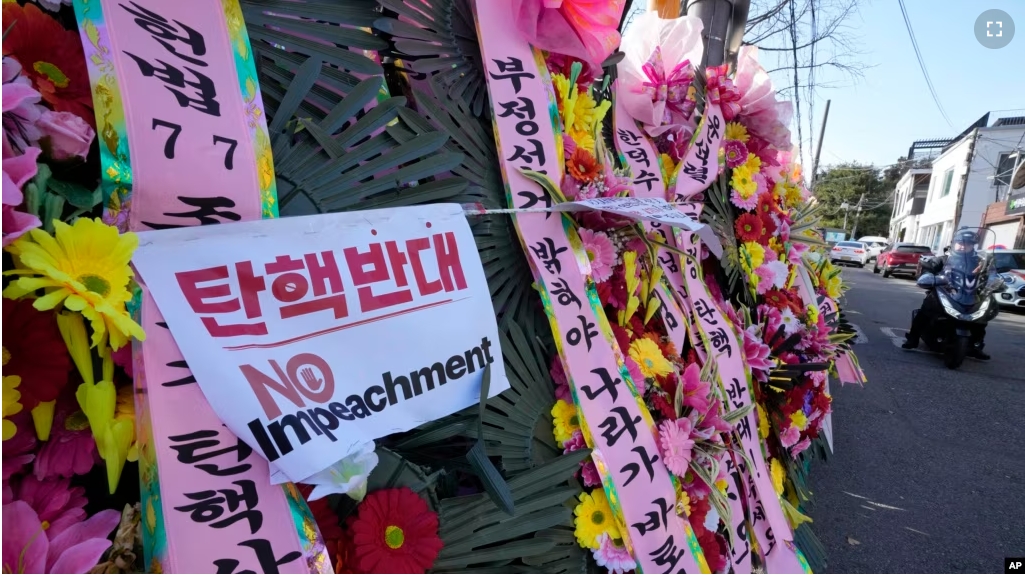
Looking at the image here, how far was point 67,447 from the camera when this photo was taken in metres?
0.73

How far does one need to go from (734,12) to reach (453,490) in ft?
8.20

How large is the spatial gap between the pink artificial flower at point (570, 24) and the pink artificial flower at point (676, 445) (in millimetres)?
993

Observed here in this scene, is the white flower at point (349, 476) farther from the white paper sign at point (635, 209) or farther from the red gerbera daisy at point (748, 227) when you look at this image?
the red gerbera daisy at point (748, 227)

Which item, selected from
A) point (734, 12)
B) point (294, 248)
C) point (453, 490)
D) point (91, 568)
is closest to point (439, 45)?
point (294, 248)

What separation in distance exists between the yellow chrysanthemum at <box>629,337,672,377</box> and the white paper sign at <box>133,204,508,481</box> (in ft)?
1.65

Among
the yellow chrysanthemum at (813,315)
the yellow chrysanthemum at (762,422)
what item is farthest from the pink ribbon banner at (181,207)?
the yellow chrysanthemum at (813,315)

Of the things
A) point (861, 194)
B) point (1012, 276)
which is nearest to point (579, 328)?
point (1012, 276)

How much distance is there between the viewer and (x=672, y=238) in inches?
71.5

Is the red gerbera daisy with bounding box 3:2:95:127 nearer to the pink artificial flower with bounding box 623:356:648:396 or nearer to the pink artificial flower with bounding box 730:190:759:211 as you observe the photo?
the pink artificial flower with bounding box 623:356:648:396

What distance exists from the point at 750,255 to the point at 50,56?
224cm

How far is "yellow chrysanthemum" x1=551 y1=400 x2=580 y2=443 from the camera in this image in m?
1.21

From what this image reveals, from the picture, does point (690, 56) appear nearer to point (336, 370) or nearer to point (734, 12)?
point (734, 12)

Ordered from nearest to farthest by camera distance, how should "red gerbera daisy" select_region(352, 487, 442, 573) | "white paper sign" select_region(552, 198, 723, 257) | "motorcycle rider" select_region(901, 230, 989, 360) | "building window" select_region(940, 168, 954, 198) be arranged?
1. "red gerbera daisy" select_region(352, 487, 442, 573)
2. "white paper sign" select_region(552, 198, 723, 257)
3. "motorcycle rider" select_region(901, 230, 989, 360)
4. "building window" select_region(940, 168, 954, 198)

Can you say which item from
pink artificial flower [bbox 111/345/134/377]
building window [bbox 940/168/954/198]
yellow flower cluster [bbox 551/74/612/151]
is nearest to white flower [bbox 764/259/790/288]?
yellow flower cluster [bbox 551/74/612/151]
